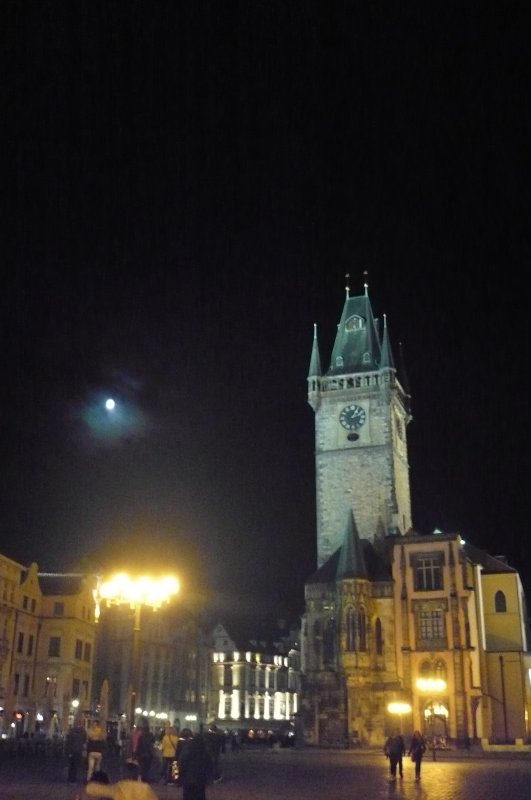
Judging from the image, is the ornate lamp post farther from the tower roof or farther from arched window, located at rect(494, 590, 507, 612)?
the tower roof

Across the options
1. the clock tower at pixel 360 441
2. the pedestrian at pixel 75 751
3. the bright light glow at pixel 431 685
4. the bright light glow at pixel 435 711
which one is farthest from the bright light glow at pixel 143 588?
the clock tower at pixel 360 441

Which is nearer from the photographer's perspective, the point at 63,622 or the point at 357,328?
the point at 63,622

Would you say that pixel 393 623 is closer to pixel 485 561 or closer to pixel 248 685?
pixel 485 561

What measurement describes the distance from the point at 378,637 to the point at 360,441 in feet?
59.3

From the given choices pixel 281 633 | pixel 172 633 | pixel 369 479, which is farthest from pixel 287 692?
pixel 369 479

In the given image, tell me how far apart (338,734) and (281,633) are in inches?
2631

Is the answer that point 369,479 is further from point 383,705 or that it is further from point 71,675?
point 71,675

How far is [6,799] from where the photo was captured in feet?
62.5

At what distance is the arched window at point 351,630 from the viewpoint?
203ft

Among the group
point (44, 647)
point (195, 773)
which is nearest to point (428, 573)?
point (44, 647)

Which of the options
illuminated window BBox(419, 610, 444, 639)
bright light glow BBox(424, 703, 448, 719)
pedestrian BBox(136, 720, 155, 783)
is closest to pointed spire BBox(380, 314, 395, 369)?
illuminated window BBox(419, 610, 444, 639)

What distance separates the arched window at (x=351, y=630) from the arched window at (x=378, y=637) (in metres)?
2.19

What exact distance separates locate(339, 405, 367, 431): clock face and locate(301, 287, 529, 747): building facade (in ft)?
2.15

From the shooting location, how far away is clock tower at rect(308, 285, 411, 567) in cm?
7238
